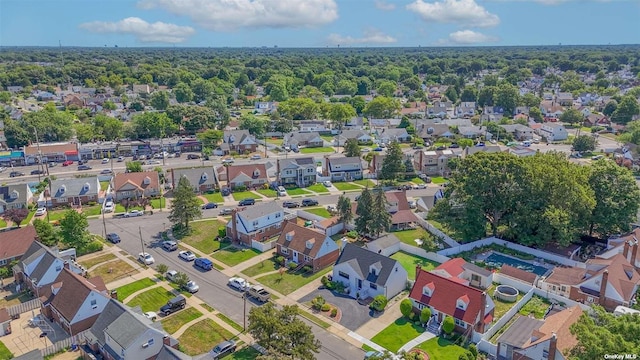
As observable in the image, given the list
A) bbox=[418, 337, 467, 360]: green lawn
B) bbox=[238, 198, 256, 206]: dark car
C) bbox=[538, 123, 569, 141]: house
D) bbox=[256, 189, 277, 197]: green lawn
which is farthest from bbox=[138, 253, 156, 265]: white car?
bbox=[538, 123, 569, 141]: house

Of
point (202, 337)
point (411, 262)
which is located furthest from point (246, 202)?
point (202, 337)

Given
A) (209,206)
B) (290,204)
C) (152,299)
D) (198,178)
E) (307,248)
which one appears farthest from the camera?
(198,178)

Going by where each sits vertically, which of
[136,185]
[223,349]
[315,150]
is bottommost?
[223,349]

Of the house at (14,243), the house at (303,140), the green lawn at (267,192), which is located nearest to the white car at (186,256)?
the house at (14,243)

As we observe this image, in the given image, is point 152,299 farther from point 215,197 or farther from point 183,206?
point 215,197

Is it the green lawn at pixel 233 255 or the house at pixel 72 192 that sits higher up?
the house at pixel 72 192

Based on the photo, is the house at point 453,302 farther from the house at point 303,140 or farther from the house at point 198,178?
the house at point 303,140
